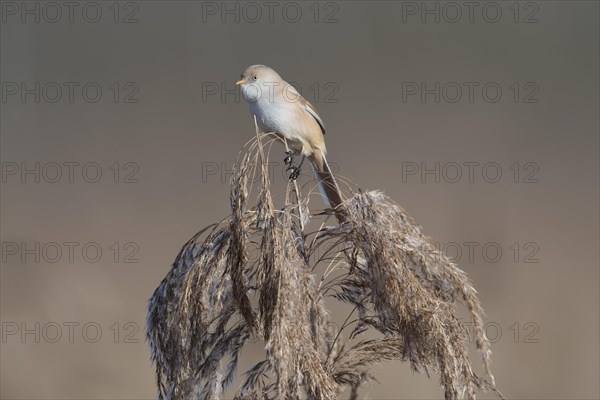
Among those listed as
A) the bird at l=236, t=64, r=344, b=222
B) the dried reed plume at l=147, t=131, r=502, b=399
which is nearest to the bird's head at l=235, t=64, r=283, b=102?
the bird at l=236, t=64, r=344, b=222

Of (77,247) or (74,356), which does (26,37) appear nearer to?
(77,247)

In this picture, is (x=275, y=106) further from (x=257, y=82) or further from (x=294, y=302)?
(x=294, y=302)

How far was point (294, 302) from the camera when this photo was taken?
5.49 ft

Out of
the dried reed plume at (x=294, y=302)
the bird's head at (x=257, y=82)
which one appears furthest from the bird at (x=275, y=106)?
the dried reed plume at (x=294, y=302)

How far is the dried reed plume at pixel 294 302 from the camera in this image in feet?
5.57

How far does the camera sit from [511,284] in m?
3.85

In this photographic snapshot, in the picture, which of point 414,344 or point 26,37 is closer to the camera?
point 414,344

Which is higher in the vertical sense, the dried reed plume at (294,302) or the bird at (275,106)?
the bird at (275,106)

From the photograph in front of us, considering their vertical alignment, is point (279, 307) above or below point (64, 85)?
below

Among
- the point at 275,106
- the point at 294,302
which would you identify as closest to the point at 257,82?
the point at 275,106

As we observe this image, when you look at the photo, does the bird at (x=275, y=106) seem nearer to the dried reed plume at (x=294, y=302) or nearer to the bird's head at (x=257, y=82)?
the bird's head at (x=257, y=82)

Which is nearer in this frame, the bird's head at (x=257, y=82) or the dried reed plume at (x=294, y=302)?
the dried reed plume at (x=294, y=302)

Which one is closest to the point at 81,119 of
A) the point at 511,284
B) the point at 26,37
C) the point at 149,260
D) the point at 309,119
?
the point at 26,37

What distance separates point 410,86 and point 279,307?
10.0ft
